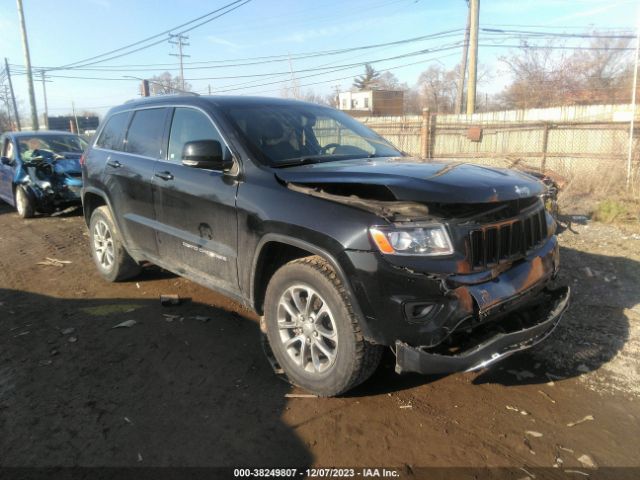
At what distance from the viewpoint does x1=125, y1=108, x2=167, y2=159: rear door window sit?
4250 mm

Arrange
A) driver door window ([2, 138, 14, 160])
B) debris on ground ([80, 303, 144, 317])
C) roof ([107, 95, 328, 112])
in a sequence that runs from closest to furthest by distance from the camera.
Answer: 1. roof ([107, 95, 328, 112])
2. debris on ground ([80, 303, 144, 317])
3. driver door window ([2, 138, 14, 160])

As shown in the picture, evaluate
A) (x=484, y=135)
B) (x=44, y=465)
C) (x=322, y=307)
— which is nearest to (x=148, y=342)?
(x=44, y=465)

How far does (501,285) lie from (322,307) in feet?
3.45

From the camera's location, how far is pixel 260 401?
9.96 ft

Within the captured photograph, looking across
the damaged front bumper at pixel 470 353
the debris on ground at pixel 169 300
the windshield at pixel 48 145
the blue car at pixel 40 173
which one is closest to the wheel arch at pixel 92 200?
the debris on ground at pixel 169 300

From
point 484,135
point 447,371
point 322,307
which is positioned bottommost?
point 447,371

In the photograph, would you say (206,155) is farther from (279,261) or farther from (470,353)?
(470,353)

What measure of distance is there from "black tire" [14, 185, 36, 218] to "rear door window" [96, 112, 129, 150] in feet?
17.1

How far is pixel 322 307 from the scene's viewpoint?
9.35 ft

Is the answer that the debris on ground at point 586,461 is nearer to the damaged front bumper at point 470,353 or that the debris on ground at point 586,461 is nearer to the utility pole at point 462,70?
the damaged front bumper at point 470,353

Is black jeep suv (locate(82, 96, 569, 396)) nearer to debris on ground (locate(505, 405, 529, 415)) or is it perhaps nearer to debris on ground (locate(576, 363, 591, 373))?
debris on ground (locate(505, 405, 529, 415))

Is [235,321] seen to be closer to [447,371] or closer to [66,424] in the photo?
[66,424]

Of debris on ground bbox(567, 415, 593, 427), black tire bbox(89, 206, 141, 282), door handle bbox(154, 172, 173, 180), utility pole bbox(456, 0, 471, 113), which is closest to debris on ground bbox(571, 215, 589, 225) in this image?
debris on ground bbox(567, 415, 593, 427)

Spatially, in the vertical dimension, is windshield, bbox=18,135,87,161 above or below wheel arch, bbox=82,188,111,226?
above
